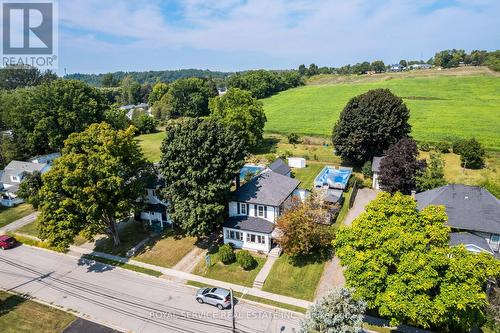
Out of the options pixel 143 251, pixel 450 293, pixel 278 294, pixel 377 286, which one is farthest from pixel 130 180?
pixel 450 293

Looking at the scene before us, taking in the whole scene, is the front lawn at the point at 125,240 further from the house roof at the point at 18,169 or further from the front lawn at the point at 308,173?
the front lawn at the point at 308,173

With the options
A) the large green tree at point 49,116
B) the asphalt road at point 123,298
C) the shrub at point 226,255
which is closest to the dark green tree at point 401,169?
the shrub at point 226,255

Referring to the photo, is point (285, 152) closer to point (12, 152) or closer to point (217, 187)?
point (217, 187)

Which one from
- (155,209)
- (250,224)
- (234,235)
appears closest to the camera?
(250,224)

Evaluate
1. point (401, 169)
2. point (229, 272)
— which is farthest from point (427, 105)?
point (229, 272)

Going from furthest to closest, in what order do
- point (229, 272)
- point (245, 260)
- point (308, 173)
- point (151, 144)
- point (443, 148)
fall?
point (151, 144), point (443, 148), point (308, 173), point (229, 272), point (245, 260)

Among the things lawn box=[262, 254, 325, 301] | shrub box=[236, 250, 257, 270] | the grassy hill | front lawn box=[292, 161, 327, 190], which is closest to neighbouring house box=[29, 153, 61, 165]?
shrub box=[236, 250, 257, 270]

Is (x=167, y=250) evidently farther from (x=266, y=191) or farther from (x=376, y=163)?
(x=376, y=163)
